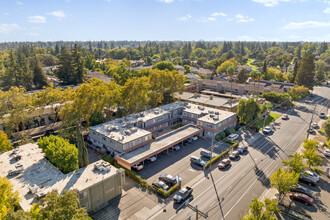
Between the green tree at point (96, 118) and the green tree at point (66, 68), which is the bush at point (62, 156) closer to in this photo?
the green tree at point (96, 118)

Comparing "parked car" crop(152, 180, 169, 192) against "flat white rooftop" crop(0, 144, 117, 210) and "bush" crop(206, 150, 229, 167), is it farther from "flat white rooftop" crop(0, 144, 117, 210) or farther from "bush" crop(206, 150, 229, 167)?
"bush" crop(206, 150, 229, 167)

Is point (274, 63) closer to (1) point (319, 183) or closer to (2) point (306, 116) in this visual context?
(2) point (306, 116)

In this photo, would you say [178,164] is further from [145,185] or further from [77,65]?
[77,65]

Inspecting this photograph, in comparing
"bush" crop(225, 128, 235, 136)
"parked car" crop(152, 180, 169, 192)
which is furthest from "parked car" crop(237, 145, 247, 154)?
"parked car" crop(152, 180, 169, 192)

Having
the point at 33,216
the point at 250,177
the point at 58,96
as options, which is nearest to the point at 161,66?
the point at 58,96

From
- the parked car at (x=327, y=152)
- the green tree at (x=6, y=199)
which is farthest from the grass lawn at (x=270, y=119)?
the green tree at (x=6, y=199)

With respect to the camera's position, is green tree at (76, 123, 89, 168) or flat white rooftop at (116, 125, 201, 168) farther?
flat white rooftop at (116, 125, 201, 168)
